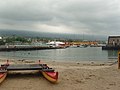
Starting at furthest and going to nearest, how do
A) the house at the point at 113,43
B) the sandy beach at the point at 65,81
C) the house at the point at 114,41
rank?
the house at the point at 114,41, the house at the point at 113,43, the sandy beach at the point at 65,81

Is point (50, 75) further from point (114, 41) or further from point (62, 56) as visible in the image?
point (114, 41)

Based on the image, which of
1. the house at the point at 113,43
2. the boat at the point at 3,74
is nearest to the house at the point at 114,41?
the house at the point at 113,43

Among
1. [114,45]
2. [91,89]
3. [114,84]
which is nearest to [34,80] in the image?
[91,89]

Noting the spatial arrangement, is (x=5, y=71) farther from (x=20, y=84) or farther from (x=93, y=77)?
(x=93, y=77)

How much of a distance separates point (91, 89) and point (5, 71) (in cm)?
524

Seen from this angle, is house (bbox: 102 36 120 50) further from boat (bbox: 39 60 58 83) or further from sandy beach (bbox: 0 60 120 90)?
boat (bbox: 39 60 58 83)

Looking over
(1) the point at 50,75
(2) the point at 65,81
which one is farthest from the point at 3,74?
(2) the point at 65,81

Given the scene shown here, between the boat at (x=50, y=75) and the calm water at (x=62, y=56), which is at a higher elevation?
the boat at (x=50, y=75)

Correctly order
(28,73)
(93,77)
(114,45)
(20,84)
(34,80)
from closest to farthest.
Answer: (20,84), (34,80), (93,77), (28,73), (114,45)

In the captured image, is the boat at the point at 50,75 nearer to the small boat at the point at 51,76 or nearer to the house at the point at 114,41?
the small boat at the point at 51,76

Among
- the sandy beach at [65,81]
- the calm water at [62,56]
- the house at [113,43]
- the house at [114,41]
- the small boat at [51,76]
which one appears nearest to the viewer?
the sandy beach at [65,81]

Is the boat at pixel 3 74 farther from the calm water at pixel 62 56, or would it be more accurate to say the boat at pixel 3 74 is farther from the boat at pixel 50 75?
the calm water at pixel 62 56

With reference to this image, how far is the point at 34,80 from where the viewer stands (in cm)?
1392

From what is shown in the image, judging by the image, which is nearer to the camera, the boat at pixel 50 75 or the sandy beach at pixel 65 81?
the sandy beach at pixel 65 81
